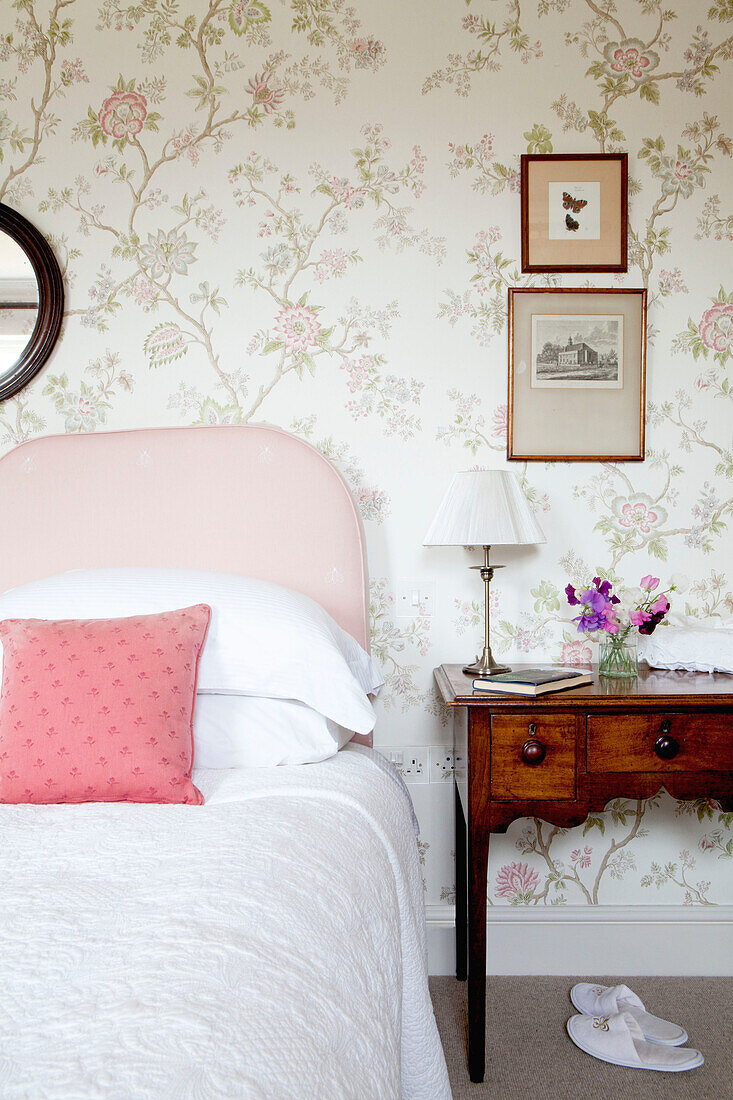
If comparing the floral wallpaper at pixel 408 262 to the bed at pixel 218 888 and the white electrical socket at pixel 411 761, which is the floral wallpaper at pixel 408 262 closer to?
the white electrical socket at pixel 411 761

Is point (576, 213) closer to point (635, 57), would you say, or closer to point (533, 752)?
point (635, 57)

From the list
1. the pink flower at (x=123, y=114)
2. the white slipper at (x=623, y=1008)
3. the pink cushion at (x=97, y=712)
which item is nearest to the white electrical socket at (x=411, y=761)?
the white slipper at (x=623, y=1008)

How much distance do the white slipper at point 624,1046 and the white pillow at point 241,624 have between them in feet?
3.03

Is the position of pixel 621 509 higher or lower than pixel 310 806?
higher

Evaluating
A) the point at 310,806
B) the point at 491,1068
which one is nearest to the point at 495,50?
the point at 310,806

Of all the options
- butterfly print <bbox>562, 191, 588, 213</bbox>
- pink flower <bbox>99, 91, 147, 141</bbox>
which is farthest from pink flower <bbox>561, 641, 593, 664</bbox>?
pink flower <bbox>99, 91, 147, 141</bbox>

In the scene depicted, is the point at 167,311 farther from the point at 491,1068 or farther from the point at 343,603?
the point at 491,1068

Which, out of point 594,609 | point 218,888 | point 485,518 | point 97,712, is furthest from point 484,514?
point 218,888

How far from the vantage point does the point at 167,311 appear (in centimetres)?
211

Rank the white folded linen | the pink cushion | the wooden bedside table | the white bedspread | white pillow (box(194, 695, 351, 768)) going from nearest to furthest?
the white bedspread < the pink cushion < white pillow (box(194, 695, 351, 768)) < the wooden bedside table < the white folded linen

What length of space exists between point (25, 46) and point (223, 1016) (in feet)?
7.85

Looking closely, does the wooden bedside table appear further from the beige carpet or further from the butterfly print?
the butterfly print

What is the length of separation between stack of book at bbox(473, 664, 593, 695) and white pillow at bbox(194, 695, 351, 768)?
0.37m

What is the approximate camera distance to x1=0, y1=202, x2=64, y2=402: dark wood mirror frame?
6.83 ft
